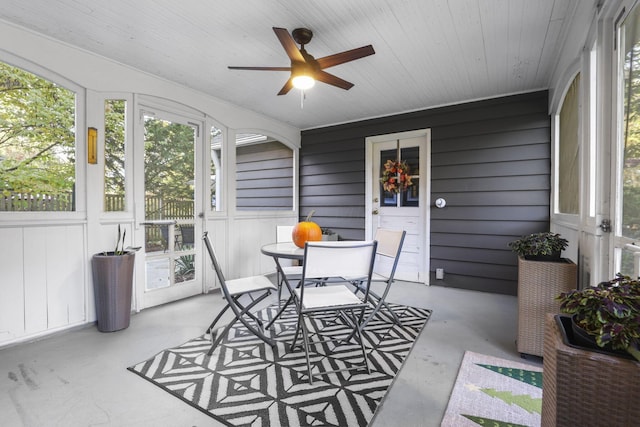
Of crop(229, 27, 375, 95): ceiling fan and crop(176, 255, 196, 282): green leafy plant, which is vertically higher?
crop(229, 27, 375, 95): ceiling fan

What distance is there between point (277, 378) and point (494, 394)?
4.32ft

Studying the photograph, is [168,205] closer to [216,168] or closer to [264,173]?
[216,168]

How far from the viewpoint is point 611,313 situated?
91 centimetres

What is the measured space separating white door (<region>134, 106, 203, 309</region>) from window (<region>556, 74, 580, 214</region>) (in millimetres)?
3888

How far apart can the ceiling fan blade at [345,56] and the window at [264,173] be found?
3.14 meters

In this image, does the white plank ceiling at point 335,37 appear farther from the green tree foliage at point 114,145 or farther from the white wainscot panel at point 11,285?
the white wainscot panel at point 11,285

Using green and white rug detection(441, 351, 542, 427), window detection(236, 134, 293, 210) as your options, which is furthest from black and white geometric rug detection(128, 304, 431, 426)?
window detection(236, 134, 293, 210)

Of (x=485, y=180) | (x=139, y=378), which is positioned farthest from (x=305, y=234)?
(x=485, y=180)

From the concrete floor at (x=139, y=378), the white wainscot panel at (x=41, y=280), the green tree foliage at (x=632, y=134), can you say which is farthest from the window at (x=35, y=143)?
the green tree foliage at (x=632, y=134)

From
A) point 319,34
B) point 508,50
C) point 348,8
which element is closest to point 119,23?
point 319,34

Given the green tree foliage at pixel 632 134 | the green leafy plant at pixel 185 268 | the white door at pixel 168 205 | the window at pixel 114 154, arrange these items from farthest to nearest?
the green leafy plant at pixel 185 268, the white door at pixel 168 205, the window at pixel 114 154, the green tree foliage at pixel 632 134

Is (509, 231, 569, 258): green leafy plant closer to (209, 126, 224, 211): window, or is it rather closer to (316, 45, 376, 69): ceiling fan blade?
(316, 45, 376, 69): ceiling fan blade

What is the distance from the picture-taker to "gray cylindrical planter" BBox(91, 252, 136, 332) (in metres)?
2.70

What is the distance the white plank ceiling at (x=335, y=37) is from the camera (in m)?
2.23
